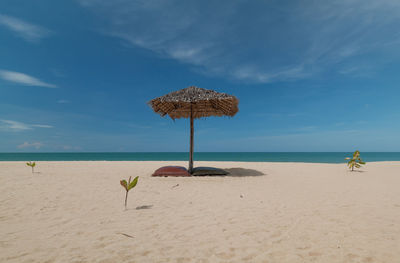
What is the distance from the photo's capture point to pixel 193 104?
9.68 meters

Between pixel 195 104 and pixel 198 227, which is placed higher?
pixel 195 104

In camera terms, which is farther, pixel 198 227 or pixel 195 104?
pixel 195 104

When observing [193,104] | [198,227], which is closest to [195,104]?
[193,104]

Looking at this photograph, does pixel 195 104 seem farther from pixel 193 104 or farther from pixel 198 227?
pixel 198 227

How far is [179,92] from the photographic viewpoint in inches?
358

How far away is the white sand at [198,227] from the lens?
2475 millimetres

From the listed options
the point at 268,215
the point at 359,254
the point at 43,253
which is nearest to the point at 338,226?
the point at 359,254

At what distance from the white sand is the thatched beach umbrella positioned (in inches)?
173

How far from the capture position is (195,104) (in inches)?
384

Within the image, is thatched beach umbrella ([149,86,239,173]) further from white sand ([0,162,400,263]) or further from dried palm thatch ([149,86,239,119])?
white sand ([0,162,400,263])

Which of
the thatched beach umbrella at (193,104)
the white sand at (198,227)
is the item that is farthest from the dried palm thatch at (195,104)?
the white sand at (198,227)

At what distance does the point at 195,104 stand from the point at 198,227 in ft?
23.7

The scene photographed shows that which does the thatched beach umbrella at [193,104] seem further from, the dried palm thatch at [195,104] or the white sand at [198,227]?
the white sand at [198,227]

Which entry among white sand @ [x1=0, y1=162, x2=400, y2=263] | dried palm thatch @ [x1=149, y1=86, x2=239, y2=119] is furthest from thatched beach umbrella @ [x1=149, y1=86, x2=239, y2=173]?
white sand @ [x1=0, y1=162, x2=400, y2=263]
